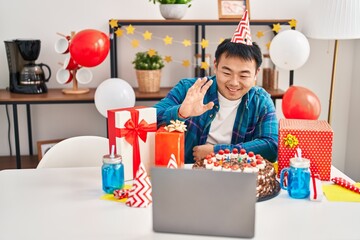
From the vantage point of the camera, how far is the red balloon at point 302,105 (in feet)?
7.65

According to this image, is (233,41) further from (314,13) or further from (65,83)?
(65,83)

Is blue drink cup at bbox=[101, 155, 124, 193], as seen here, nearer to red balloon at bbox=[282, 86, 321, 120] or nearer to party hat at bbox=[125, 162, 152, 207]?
party hat at bbox=[125, 162, 152, 207]

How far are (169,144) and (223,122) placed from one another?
0.56 metres

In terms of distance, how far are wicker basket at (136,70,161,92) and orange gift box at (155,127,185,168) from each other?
1409 mm

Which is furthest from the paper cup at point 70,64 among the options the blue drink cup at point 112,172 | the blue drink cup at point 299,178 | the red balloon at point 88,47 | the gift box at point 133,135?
the blue drink cup at point 299,178

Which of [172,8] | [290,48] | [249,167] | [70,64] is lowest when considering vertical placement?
[249,167]

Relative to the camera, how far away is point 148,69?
9.89ft

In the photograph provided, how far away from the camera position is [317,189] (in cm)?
149

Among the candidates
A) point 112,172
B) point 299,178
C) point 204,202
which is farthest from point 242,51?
point 204,202

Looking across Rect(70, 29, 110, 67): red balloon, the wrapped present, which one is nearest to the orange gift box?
the wrapped present

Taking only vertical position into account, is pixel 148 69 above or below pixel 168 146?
above

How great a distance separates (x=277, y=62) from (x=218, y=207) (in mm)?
1804

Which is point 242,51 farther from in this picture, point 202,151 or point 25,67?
point 25,67

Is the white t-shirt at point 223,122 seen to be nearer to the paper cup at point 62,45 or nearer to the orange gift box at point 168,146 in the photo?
the orange gift box at point 168,146
